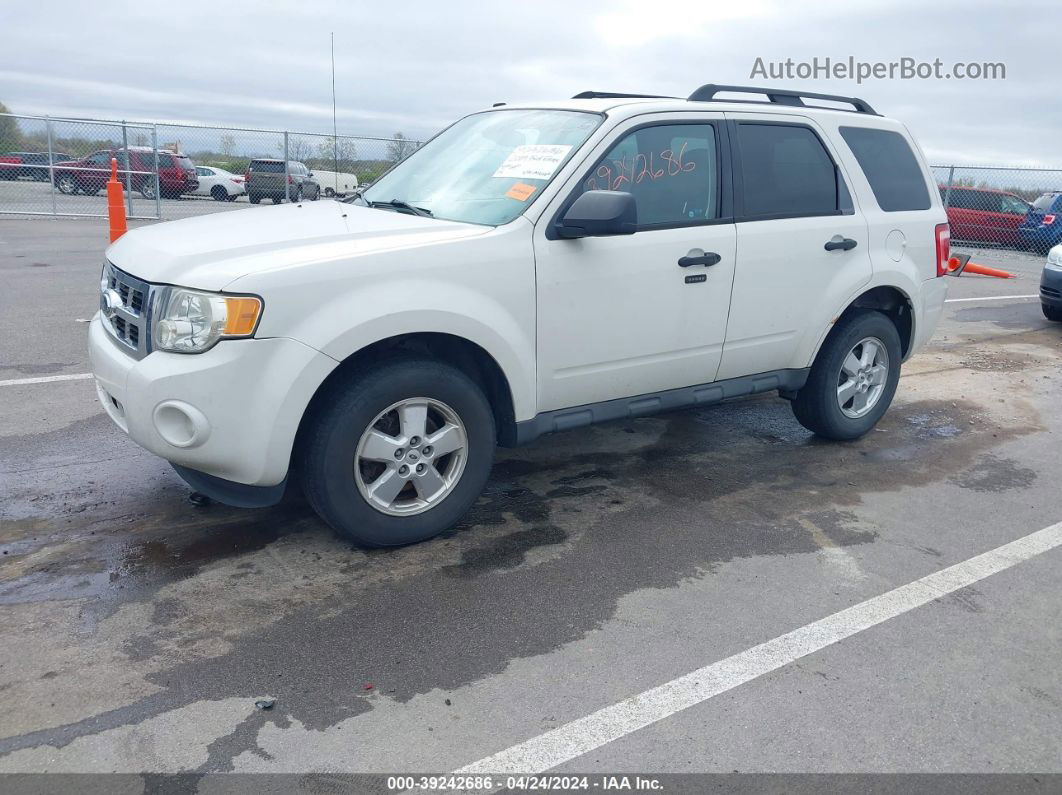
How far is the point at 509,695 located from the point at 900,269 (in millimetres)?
3902

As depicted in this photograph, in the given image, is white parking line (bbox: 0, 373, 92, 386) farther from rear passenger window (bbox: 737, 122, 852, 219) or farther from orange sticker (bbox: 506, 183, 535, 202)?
rear passenger window (bbox: 737, 122, 852, 219)

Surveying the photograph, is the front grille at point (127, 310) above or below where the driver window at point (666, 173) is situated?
below

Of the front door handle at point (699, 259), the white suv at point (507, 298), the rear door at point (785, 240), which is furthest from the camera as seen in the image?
the rear door at point (785, 240)

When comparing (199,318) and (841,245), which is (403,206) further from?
(841,245)

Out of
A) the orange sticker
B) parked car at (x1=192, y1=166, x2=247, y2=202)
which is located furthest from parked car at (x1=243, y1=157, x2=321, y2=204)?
the orange sticker

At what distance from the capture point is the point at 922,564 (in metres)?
4.29

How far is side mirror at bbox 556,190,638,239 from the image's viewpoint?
4102mm

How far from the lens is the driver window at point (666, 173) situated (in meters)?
4.59

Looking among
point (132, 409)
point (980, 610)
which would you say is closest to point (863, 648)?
point (980, 610)

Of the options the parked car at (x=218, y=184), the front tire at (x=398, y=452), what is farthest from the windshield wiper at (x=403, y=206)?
the parked car at (x=218, y=184)

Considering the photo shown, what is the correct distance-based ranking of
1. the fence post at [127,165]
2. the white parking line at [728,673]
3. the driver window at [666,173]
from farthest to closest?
the fence post at [127,165] → the driver window at [666,173] → the white parking line at [728,673]

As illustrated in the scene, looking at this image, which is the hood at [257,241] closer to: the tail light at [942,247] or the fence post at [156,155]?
the tail light at [942,247]

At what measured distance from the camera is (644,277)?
4586 mm

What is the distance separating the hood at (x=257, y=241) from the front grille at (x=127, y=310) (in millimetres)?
58
